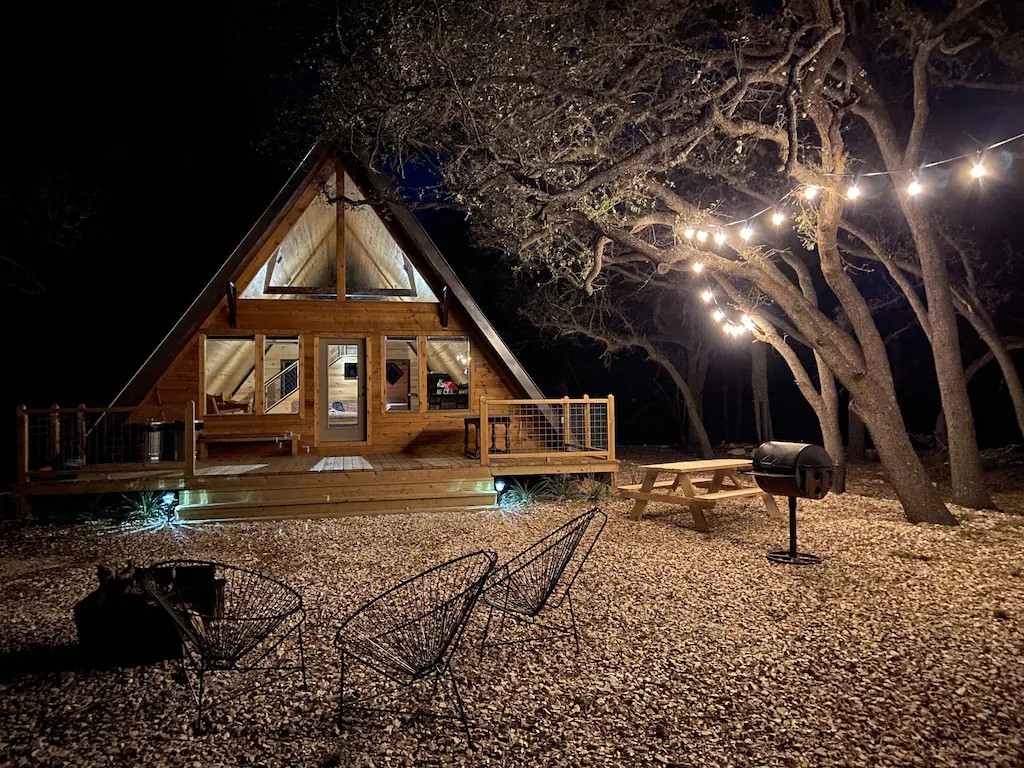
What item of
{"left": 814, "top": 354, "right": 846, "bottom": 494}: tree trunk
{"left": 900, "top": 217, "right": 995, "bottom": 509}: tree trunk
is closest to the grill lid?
{"left": 900, "top": 217, "right": 995, "bottom": 509}: tree trunk

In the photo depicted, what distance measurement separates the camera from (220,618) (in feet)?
9.76

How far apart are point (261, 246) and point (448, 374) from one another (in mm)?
3946

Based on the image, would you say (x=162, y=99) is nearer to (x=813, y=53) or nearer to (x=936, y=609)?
(x=813, y=53)

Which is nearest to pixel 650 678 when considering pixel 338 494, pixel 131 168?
pixel 338 494

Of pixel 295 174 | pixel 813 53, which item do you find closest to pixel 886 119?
pixel 813 53

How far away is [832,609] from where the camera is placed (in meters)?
4.39

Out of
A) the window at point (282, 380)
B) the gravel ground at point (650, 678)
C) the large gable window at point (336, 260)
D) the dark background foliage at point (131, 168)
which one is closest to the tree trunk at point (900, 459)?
the gravel ground at point (650, 678)

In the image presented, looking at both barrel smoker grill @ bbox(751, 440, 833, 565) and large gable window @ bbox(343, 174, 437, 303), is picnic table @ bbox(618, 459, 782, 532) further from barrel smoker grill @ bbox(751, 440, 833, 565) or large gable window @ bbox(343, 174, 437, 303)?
large gable window @ bbox(343, 174, 437, 303)

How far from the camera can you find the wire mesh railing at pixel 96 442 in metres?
7.77

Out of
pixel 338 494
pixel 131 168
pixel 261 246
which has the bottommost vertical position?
pixel 338 494

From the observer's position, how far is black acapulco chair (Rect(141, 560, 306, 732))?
3.00m

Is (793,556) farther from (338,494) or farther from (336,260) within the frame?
(336,260)

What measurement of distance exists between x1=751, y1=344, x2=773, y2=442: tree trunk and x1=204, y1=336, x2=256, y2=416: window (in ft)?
38.2

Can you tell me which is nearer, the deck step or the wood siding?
the deck step
